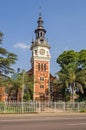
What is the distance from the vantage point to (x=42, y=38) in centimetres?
9238

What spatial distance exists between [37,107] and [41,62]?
50.8m

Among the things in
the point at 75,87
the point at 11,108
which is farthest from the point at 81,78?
the point at 11,108

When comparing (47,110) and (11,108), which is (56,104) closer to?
(47,110)

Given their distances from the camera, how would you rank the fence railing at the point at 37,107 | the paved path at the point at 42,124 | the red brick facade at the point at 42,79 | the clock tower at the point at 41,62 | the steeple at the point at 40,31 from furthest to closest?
the steeple at the point at 40,31
the clock tower at the point at 41,62
the red brick facade at the point at 42,79
the fence railing at the point at 37,107
the paved path at the point at 42,124

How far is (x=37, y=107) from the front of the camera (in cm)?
3931

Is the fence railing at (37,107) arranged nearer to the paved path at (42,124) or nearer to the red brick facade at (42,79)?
the paved path at (42,124)


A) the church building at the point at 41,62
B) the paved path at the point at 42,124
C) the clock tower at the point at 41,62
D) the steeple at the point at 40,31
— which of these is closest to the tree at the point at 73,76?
the church building at the point at 41,62

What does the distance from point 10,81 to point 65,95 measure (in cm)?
2243

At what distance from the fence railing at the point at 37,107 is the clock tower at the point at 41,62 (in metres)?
41.9

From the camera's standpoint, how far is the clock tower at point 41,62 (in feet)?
282

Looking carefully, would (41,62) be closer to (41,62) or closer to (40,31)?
(41,62)

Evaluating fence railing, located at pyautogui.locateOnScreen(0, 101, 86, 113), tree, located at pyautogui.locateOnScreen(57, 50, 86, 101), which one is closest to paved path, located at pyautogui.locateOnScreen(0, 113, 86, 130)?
fence railing, located at pyautogui.locateOnScreen(0, 101, 86, 113)

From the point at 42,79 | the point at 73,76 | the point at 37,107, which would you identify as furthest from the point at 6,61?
the point at 42,79

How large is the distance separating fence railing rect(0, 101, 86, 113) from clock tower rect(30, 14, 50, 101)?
138 feet
